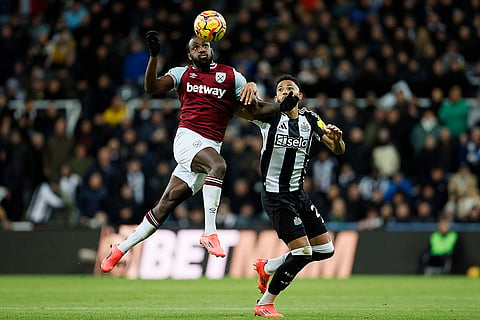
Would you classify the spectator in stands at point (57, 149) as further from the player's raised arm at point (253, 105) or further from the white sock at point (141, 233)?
the player's raised arm at point (253, 105)

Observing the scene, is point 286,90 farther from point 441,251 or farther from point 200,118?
point 441,251

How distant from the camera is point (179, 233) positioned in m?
19.4

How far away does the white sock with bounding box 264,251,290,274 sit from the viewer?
11.7 meters

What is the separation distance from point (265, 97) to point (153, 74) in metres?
9.73

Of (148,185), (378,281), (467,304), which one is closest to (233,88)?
(467,304)

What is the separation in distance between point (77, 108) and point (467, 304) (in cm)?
1177

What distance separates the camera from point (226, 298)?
14.1m

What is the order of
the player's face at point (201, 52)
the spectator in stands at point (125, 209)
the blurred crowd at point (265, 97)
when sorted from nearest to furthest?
1. the player's face at point (201, 52)
2. the spectator in stands at point (125, 209)
3. the blurred crowd at point (265, 97)

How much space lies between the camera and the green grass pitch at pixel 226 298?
11.3 m

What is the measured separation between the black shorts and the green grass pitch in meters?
0.91

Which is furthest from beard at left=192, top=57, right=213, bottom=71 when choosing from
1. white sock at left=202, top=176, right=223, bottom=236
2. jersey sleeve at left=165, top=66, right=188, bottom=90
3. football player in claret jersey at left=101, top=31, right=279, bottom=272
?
white sock at left=202, top=176, right=223, bottom=236

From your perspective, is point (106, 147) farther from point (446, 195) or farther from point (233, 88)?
point (233, 88)

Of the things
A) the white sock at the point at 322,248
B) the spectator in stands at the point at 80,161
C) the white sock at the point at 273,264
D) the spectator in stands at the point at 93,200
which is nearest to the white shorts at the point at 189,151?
the white sock at the point at 273,264

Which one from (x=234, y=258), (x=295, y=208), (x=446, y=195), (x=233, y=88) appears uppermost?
(x=233, y=88)
